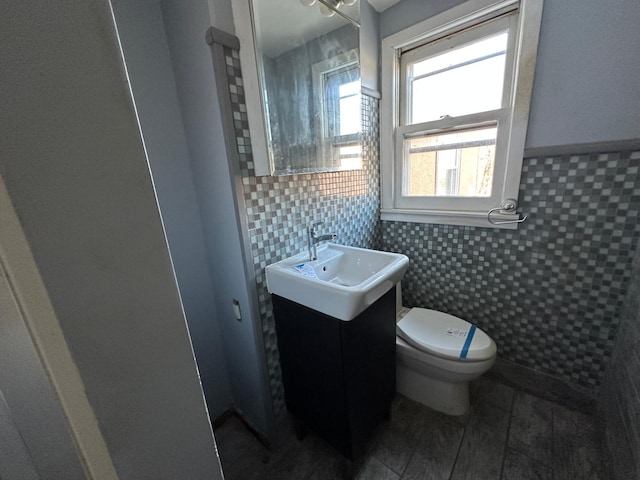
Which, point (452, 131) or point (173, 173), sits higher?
point (452, 131)

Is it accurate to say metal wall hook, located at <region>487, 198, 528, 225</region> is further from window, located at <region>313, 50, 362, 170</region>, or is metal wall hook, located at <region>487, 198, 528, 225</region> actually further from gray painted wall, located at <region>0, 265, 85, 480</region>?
gray painted wall, located at <region>0, 265, 85, 480</region>

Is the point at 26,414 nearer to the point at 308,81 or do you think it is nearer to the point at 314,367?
the point at 314,367

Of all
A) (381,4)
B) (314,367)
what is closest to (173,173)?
(314,367)

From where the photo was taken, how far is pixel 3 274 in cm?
25

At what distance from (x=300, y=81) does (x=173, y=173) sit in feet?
2.27

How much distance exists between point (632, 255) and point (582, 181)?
38 centimetres

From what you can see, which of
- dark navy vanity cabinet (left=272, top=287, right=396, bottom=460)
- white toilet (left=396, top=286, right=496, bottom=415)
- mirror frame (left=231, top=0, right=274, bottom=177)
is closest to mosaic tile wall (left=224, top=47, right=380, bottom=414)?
mirror frame (left=231, top=0, right=274, bottom=177)

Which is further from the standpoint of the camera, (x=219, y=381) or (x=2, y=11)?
(x=219, y=381)

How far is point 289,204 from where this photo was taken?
1.18 meters

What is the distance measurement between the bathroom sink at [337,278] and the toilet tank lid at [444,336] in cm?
45

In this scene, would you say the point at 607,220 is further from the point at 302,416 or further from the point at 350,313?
the point at 302,416

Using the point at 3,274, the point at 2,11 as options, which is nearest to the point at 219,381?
the point at 3,274

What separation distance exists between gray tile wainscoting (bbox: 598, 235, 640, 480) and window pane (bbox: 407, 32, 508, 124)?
103 centimetres

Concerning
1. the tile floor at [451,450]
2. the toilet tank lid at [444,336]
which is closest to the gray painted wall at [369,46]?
the toilet tank lid at [444,336]
